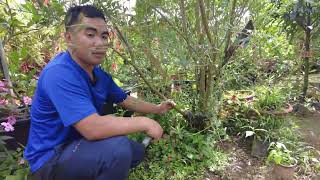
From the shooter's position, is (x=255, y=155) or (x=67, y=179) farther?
(x=255, y=155)

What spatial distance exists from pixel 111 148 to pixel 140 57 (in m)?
0.99

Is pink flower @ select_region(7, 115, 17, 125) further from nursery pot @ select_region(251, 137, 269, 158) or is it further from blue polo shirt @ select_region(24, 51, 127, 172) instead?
nursery pot @ select_region(251, 137, 269, 158)

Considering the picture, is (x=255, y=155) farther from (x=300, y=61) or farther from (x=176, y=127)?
(x=300, y=61)

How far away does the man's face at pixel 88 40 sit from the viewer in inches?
75.8

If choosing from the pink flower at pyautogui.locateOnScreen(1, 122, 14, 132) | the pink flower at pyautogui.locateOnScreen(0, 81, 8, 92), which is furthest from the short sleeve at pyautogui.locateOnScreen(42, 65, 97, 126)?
the pink flower at pyautogui.locateOnScreen(0, 81, 8, 92)

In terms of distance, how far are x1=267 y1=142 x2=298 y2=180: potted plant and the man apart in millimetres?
1077

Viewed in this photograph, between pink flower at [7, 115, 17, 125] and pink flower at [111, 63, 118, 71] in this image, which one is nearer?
pink flower at [7, 115, 17, 125]

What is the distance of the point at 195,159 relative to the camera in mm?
2727

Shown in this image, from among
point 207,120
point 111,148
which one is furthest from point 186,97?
point 111,148

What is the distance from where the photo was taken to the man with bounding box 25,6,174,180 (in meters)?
1.78

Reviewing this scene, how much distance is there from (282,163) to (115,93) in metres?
1.35

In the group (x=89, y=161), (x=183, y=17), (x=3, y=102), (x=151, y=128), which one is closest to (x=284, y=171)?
(x=151, y=128)

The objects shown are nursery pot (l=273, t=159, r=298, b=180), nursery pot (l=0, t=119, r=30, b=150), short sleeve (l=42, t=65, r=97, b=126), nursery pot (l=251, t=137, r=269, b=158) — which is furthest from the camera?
nursery pot (l=251, t=137, r=269, b=158)

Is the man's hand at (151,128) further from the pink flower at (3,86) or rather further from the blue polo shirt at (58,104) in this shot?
the pink flower at (3,86)
